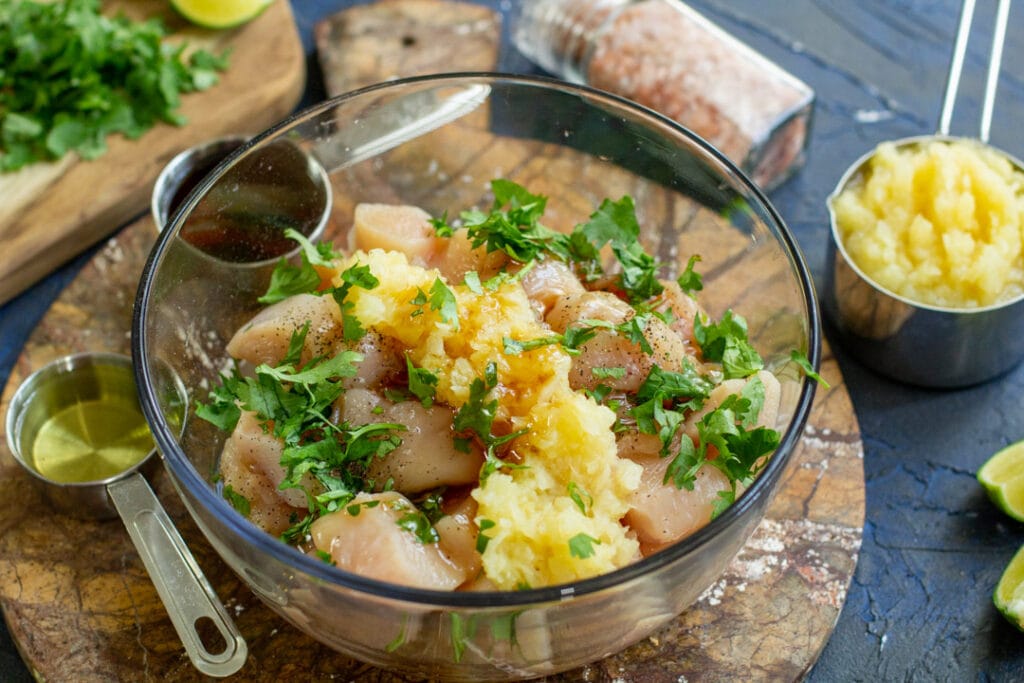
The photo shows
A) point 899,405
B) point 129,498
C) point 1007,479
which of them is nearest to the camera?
point 129,498

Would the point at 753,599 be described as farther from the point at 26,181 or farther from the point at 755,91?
the point at 26,181

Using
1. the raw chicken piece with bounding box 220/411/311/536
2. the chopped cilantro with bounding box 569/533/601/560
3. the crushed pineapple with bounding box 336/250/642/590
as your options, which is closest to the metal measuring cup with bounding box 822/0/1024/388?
the crushed pineapple with bounding box 336/250/642/590

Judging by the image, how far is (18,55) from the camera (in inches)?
147

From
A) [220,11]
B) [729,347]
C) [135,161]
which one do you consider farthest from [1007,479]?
[220,11]

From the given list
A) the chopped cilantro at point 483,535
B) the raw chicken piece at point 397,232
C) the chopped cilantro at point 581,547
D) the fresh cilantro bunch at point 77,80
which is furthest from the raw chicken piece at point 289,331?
A: the fresh cilantro bunch at point 77,80

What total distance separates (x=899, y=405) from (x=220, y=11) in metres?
2.71

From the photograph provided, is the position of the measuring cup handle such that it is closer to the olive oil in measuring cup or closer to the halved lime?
the olive oil in measuring cup

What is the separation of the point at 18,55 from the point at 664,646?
2.93m

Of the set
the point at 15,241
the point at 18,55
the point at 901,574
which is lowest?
the point at 901,574

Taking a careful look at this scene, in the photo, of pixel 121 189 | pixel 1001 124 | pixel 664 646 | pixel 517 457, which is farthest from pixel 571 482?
pixel 1001 124

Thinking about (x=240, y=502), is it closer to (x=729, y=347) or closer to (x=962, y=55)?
(x=729, y=347)

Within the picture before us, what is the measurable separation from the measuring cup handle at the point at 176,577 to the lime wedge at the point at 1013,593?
1.80m

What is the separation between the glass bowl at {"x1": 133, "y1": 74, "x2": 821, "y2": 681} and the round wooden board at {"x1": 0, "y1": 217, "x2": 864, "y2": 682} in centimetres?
23

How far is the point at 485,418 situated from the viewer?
7.29 ft
